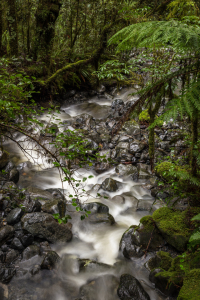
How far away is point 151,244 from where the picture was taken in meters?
3.78

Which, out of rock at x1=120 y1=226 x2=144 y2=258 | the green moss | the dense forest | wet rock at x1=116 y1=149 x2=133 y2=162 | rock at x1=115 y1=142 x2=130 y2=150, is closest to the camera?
the dense forest

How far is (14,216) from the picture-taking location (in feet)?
13.3

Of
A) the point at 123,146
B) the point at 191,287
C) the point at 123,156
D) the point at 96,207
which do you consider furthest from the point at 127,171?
the point at 191,287

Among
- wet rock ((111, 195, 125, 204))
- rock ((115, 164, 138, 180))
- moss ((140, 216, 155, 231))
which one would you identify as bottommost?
wet rock ((111, 195, 125, 204))

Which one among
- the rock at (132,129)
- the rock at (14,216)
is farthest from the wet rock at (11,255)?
the rock at (132,129)

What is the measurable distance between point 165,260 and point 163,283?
38cm

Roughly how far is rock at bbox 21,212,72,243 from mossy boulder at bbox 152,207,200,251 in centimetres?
192

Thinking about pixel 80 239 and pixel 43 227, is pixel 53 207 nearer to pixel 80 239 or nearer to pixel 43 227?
pixel 43 227

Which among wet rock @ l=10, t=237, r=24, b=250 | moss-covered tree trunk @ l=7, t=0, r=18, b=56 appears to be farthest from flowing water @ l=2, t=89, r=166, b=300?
moss-covered tree trunk @ l=7, t=0, r=18, b=56

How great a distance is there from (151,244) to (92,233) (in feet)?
4.63

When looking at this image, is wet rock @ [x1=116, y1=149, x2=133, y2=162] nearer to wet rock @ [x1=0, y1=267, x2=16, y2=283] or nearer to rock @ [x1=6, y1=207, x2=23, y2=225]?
rock @ [x1=6, y1=207, x2=23, y2=225]

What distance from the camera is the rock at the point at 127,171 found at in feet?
21.4

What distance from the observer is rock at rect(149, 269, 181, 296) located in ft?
9.86

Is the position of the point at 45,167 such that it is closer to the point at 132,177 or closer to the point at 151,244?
the point at 132,177
